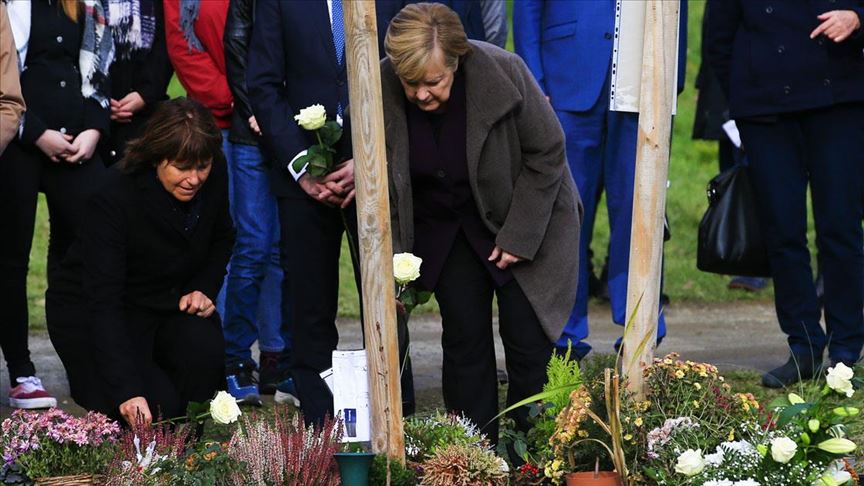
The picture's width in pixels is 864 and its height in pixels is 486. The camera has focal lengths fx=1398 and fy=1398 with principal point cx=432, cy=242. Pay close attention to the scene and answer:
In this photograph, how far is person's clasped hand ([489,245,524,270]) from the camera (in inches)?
195

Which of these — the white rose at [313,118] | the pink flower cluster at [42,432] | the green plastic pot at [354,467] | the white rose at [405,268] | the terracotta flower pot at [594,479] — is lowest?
the terracotta flower pot at [594,479]

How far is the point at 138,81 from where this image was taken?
648 centimetres

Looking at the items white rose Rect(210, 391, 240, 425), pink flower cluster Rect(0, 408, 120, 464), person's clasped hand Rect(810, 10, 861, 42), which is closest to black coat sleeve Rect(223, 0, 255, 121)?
white rose Rect(210, 391, 240, 425)

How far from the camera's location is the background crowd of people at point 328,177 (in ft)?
16.2

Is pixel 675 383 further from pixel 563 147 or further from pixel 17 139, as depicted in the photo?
pixel 17 139

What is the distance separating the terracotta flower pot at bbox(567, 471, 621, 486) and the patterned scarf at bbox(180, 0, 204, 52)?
135 inches

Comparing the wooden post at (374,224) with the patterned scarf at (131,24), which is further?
the patterned scarf at (131,24)

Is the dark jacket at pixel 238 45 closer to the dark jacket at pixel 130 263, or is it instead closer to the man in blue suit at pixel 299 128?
the man in blue suit at pixel 299 128

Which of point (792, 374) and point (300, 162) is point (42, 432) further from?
point (792, 374)

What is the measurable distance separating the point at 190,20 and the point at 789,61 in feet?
9.16

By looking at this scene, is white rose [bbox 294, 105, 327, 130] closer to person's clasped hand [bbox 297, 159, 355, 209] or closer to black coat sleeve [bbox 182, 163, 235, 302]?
person's clasped hand [bbox 297, 159, 355, 209]

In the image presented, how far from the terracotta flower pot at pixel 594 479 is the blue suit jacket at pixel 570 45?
273cm

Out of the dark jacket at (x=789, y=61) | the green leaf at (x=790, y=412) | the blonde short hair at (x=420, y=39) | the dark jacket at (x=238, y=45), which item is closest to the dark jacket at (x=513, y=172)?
the blonde short hair at (x=420, y=39)

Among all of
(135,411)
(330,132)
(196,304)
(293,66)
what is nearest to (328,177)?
(330,132)
